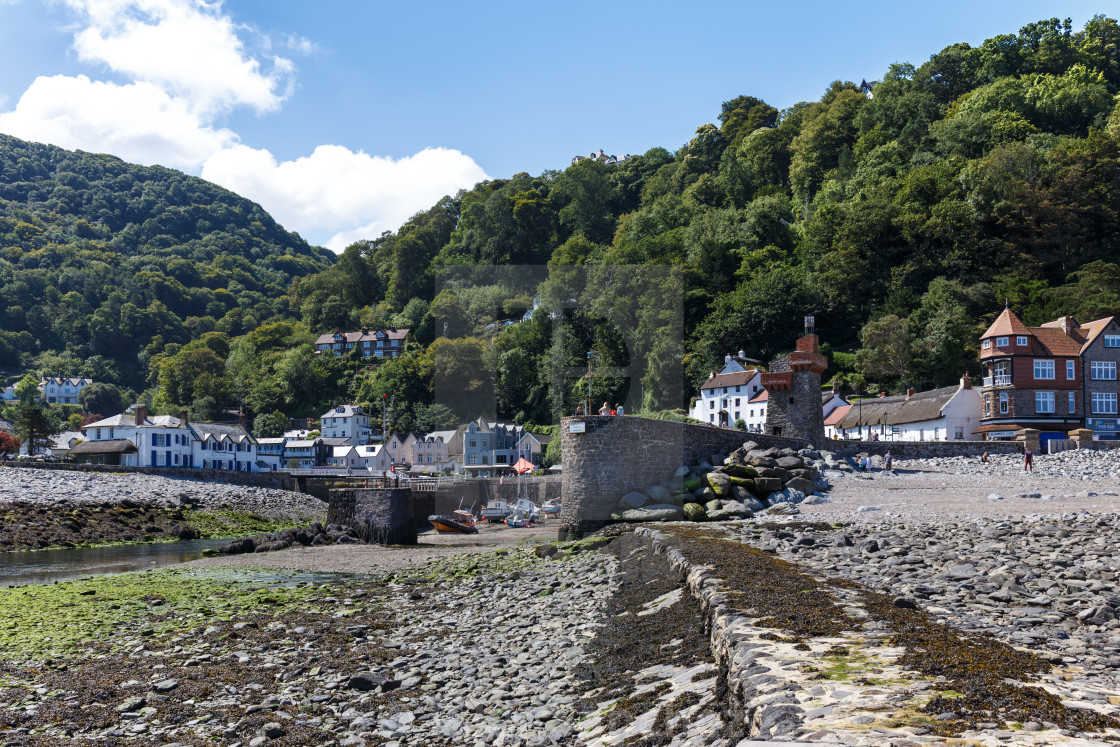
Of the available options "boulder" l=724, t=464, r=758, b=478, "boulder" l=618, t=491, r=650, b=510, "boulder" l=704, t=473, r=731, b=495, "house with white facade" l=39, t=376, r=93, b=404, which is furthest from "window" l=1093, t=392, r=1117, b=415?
"house with white facade" l=39, t=376, r=93, b=404

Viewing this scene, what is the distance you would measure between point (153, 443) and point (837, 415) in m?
54.7

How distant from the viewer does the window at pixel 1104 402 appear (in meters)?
46.8

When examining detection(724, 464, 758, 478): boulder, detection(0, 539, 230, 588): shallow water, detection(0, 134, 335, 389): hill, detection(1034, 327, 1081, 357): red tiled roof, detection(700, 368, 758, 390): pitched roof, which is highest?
detection(0, 134, 335, 389): hill

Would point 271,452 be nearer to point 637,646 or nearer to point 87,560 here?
point 87,560

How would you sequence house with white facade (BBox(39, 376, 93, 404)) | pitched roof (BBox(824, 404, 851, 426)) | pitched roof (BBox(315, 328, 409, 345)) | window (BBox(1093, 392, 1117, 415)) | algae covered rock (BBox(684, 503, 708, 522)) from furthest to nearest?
house with white facade (BBox(39, 376, 93, 404)) → pitched roof (BBox(315, 328, 409, 345)) → pitched roof (BBox(824, 404, 851, 426)) → window (BBox(1093, 392, 1117, 415)) → algae covered rock (BBox(684, 503, 708, 522))

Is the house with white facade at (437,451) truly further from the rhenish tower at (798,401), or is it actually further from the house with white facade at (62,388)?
the house with white facade at (62,388)

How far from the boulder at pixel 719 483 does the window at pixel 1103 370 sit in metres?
34.2

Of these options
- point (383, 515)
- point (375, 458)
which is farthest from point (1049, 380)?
point (375, 458)

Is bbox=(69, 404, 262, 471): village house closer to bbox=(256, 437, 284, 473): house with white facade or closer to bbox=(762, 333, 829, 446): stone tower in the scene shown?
bbox=(256, 437, 284, 473): house with white facade

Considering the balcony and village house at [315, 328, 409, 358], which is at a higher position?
village house at [315, 328, 409, 358]

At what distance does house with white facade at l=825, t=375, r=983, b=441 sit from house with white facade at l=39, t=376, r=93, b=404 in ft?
401

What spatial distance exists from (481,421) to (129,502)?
3679 centimetres

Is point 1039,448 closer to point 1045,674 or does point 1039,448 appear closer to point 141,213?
point 1045,674

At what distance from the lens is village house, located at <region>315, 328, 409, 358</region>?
109625 millimetres
